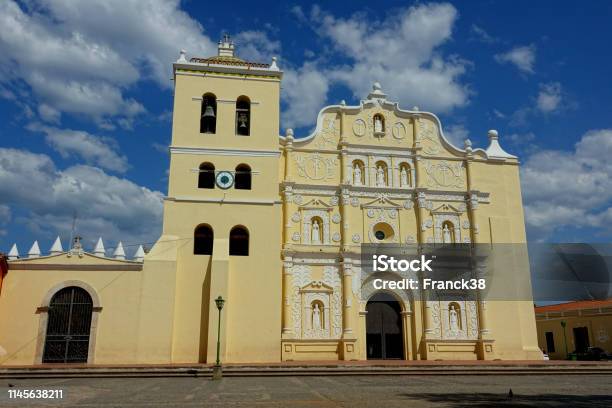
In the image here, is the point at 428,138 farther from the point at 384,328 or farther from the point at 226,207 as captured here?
the point at 226,207

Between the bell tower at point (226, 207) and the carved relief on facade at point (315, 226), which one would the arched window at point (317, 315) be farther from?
the carved relief on facade at point (315, 226)

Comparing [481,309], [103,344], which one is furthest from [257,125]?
[481,309]

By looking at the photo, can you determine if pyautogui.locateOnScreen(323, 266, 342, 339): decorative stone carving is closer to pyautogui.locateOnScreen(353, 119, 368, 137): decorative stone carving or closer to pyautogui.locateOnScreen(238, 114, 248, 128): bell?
pyautogui.locateOnScreen(353, 119, 368, 137): decorative stone carving

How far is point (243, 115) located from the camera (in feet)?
76.6

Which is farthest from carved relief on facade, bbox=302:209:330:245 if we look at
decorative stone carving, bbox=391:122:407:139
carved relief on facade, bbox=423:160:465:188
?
carved relief on facade, bbox=423:160:465:188

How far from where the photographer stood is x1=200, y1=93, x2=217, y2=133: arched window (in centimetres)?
2272

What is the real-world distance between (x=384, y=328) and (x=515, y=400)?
12.2 m

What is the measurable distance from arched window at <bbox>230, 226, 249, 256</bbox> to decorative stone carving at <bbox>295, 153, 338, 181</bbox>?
3.80 meters

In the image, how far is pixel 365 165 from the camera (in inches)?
957

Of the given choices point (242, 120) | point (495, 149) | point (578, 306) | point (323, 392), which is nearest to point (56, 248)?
point (242, 120)

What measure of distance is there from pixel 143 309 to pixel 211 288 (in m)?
2.46

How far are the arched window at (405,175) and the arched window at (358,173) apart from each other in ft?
5.82

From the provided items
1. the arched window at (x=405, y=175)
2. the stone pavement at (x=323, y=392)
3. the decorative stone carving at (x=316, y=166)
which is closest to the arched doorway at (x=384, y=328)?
the arched window at (x=405, y=175)

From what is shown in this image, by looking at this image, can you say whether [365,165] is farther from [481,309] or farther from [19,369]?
[19,369]
